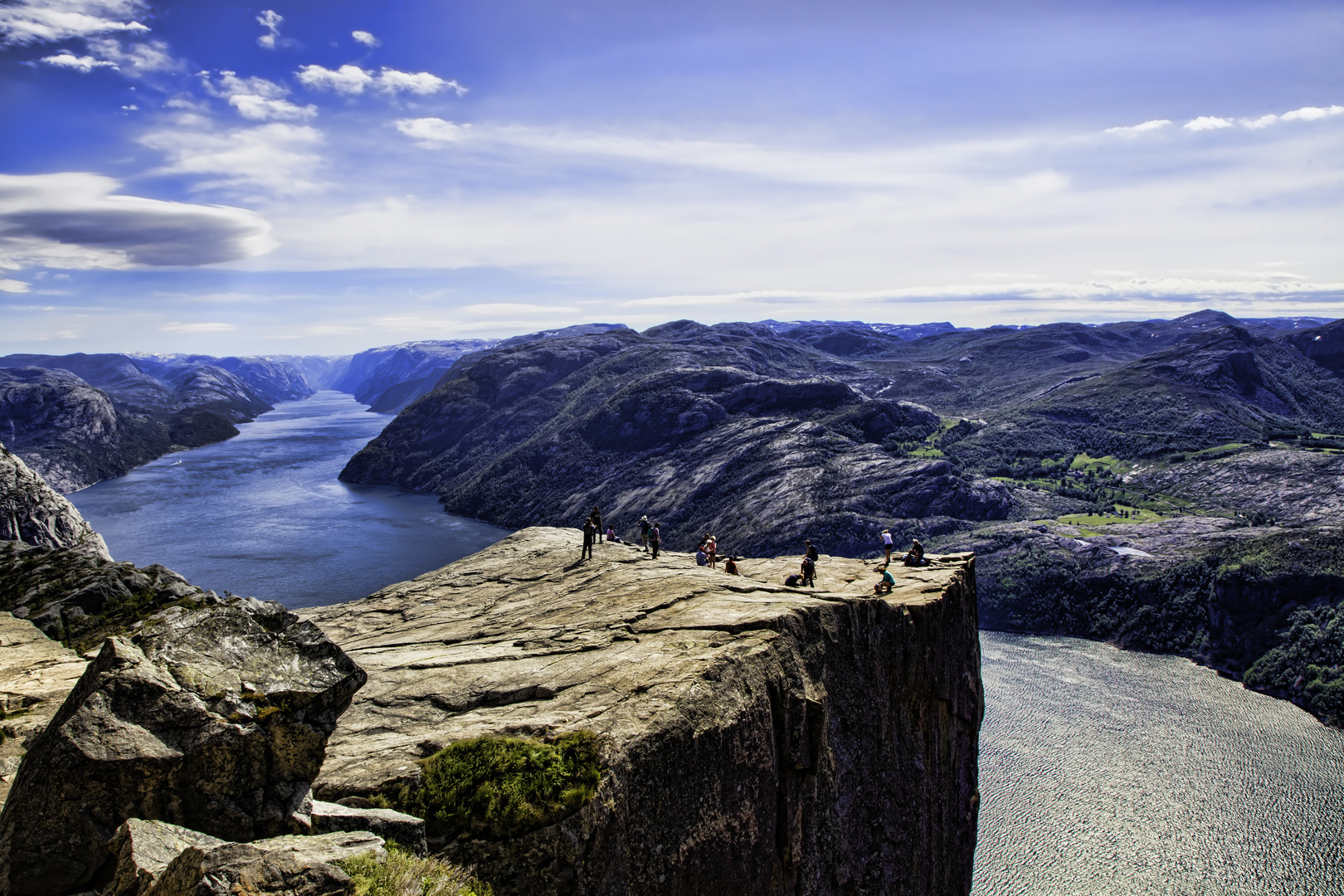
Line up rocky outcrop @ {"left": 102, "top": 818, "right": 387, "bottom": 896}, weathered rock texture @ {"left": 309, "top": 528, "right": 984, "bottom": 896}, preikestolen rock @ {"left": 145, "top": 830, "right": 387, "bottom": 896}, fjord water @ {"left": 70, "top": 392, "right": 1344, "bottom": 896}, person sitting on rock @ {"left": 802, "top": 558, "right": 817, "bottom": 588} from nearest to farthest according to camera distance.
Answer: preikestolen rock @ {"left": 145, "top": 830, "right": 387, "bottom": 896} < rocky outcrop @ {"left": 102, "top": 818, "right": 387, "bottom": 896} < weathered rock texture @ {"left": 309, "top": 528, "right": 984, "bottom": 896} < person sitting on rock @ {"left": 802, "top": 558, "right": 817, "bottom": 588} < fjord water @ {"left": 70, "top": 392, "right": 1344, "bottom": 896}

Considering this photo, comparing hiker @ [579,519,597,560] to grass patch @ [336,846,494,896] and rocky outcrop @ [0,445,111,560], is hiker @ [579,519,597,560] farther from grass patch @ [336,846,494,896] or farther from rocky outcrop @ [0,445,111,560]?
rocky outcrop @ [0,445,111,560]

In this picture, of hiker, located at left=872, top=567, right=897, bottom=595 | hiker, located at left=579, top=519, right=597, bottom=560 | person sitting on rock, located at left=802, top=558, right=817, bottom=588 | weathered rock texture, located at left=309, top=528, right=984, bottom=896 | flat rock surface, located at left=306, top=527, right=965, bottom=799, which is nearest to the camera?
weathered rock texture, located at left=309, top=528, right=984, bottom=896

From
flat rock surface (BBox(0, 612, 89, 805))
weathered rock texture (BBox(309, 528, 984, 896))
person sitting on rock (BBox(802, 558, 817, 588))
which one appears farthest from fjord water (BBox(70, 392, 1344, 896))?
flat rock surface (BBox(0, 612, 89, 805))

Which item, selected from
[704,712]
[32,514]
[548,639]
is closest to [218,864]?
[704,712]

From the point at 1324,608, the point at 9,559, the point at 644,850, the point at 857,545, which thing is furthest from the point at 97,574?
the point at 1324,608

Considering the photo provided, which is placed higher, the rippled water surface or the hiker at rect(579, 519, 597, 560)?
the hiker at rect(579, 519, 597, 560)

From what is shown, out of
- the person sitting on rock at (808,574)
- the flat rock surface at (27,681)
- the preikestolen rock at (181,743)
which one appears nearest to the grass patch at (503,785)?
the preikestolen rock at (181,743)

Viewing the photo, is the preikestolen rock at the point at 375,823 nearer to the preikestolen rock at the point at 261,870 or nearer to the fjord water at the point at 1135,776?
the preikestolen rock at the point at 261,870

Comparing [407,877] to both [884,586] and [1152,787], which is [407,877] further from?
[1152,787]

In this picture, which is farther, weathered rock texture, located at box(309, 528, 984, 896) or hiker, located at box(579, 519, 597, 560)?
hiker, located at box(579, 519, 597, 560)

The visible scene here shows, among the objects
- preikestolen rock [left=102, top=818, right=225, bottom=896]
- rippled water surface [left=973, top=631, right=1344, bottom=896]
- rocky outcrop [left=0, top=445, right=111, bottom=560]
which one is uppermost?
preikestolen rock [left=102, top=818, right=225, bottom=896]
